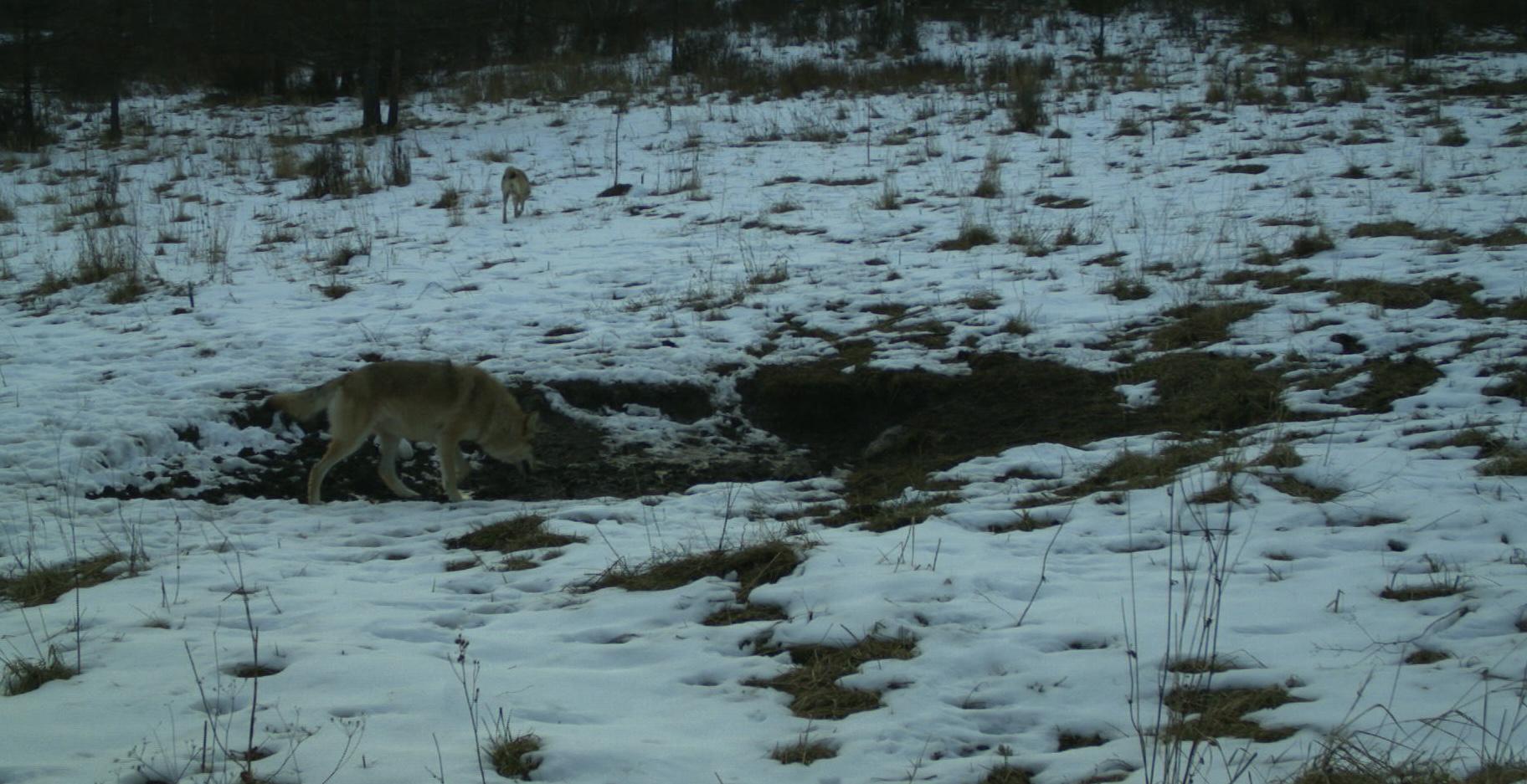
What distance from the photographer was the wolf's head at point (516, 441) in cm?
664

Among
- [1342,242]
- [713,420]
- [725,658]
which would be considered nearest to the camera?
[725,658]

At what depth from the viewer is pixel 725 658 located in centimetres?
387

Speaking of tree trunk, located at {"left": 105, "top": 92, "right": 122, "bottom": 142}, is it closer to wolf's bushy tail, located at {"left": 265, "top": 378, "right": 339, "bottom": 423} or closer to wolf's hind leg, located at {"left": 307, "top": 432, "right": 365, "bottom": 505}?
wolf's bushy tail, located at {"left": 265, "top": 378, "right": 339, "bottom": 423}

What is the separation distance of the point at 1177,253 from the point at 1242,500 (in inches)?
219

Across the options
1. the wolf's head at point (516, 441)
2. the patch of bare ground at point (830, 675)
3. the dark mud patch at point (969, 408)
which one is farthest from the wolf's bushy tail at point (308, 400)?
the patch of bare ground at point (830, 675)

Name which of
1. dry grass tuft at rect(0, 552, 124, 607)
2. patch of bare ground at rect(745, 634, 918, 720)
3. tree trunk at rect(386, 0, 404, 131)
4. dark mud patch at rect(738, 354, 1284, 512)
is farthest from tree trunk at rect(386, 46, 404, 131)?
patch of bare ground at rect(745, 634, 918, 720)

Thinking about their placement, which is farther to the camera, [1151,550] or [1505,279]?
[1505,279]

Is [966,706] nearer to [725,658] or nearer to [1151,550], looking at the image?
[725,658]

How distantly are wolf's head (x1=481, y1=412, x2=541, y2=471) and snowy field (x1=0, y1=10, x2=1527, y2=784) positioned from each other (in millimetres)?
473

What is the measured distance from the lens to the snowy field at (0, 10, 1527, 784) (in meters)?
3.25

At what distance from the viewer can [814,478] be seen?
6.62m

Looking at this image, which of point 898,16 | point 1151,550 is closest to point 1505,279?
point 1151,550

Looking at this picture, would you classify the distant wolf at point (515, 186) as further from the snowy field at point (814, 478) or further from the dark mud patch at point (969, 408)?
the dark mud patch at point (969, 408)

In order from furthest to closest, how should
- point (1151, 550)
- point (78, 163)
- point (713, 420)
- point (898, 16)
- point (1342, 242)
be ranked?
point (898, 16)
point (78, 163)
point (1342, 242)
point (713, 420)
point (1151, 550)
